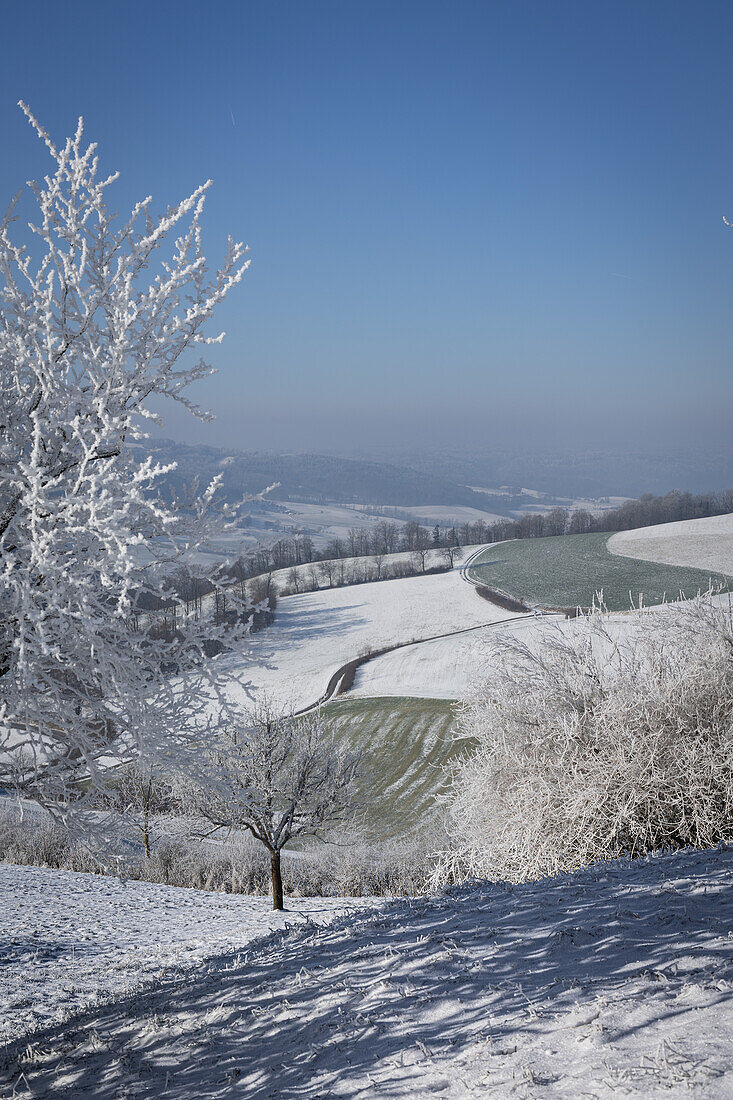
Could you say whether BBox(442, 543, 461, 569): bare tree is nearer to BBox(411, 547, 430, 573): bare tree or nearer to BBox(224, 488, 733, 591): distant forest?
BBox(224, 488, 733, 591): distant forest

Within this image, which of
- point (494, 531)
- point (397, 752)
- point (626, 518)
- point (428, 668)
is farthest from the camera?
point (494, 531)

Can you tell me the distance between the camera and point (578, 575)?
63031 mm

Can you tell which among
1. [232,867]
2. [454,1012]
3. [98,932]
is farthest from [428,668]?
[454,1012]

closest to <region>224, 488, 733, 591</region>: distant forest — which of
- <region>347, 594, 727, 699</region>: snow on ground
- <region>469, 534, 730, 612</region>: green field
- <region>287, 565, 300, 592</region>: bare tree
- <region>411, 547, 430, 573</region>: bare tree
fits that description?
<region>411, 547, 430, 573</region>: bare tree

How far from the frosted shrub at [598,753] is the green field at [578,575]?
36.5m

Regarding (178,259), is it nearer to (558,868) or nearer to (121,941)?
(558,868)

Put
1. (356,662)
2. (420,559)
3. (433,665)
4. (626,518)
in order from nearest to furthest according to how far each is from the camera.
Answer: (433,665), (356,662), (420,559), (626,518)

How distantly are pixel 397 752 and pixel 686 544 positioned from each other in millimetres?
41808

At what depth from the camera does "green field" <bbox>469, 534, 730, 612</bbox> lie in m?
53.6

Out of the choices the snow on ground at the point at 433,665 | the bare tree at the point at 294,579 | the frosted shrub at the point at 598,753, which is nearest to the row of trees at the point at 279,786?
the frosted shrub at the point at 598,753

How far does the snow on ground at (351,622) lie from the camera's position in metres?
52.3

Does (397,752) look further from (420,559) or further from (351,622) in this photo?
(420,559)

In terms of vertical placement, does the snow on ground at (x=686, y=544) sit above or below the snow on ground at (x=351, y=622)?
above

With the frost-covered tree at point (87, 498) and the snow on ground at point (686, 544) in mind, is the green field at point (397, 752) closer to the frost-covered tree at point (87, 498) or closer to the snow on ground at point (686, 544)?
the frost-covered tree at point (87, 498)
